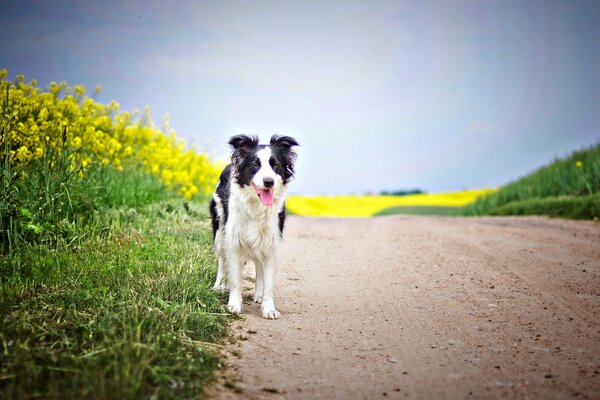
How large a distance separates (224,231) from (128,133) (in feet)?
21.9

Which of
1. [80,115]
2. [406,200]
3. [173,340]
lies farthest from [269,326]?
[406,200]

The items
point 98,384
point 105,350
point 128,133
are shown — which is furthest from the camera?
point 128,133

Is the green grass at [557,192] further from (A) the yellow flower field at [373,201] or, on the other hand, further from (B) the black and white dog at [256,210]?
(B) the black and white dog at [256,210]

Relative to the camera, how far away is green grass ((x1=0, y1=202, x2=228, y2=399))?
285 cm

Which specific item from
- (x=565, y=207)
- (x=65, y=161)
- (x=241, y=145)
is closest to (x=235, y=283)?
(x=241, y=145)

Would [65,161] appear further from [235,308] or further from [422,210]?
[422,210]

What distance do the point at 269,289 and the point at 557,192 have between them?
1351cm

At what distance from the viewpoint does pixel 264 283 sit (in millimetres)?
4938

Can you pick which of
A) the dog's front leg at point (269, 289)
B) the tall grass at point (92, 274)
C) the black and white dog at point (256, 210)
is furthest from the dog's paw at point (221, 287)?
the dog's front leg at point (269, 289)

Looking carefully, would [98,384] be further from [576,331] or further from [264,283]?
[576,331]

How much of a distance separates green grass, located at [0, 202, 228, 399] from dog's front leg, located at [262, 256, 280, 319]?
42 centimetres

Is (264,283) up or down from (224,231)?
down

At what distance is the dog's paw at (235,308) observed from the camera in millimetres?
4620

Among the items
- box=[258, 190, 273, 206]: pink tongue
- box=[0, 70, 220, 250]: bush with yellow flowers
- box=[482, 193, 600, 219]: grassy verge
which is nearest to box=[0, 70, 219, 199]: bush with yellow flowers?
box=[0, 70, 220, 250]: bush with yellow flowers
